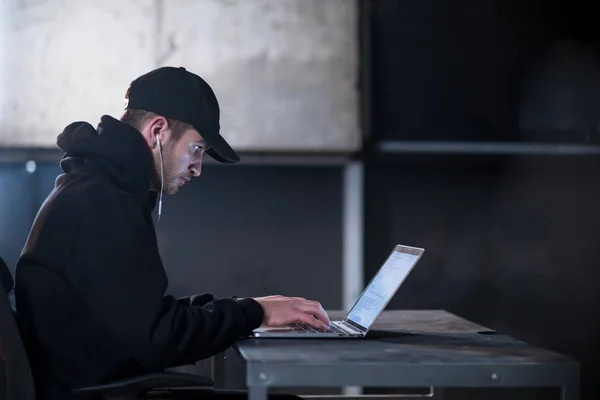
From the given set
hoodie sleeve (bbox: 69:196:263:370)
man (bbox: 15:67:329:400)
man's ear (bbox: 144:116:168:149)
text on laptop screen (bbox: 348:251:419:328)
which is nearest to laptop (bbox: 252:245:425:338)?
text on laptop screen (bbox: 348:251:419:328)

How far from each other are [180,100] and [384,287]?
63 centimetres

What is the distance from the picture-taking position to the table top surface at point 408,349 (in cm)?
155

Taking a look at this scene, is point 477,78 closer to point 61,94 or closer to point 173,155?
point 61,94

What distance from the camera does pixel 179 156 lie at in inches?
77.4

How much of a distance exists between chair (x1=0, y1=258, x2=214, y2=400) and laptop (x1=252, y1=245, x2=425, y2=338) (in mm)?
328

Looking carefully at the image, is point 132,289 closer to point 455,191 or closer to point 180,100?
point 180,100

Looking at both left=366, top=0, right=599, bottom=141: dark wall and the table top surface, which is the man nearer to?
the table top surface

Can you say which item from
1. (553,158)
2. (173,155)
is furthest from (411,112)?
(173,155)

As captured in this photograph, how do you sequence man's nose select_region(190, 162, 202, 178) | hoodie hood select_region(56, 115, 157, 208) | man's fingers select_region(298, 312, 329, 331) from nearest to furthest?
hoodie hood select_region(56, 115, 157, 208) < man's fingers select_region(298, 312, 329, 331) < man's nose select_region(190, 162, 202, 178)

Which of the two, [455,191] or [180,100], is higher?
[180,100]

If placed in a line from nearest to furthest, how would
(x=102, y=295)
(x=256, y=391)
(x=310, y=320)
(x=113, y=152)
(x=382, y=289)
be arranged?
1. (x=256, y=391)
2. (x=102, y=295)
3. (x=113, y=152)
4. (x=310, y=320)
5. (x=382, y=289)

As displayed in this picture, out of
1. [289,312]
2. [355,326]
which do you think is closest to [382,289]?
[355,326]

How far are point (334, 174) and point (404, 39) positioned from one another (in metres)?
0.63

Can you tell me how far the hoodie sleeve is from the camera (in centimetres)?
161
